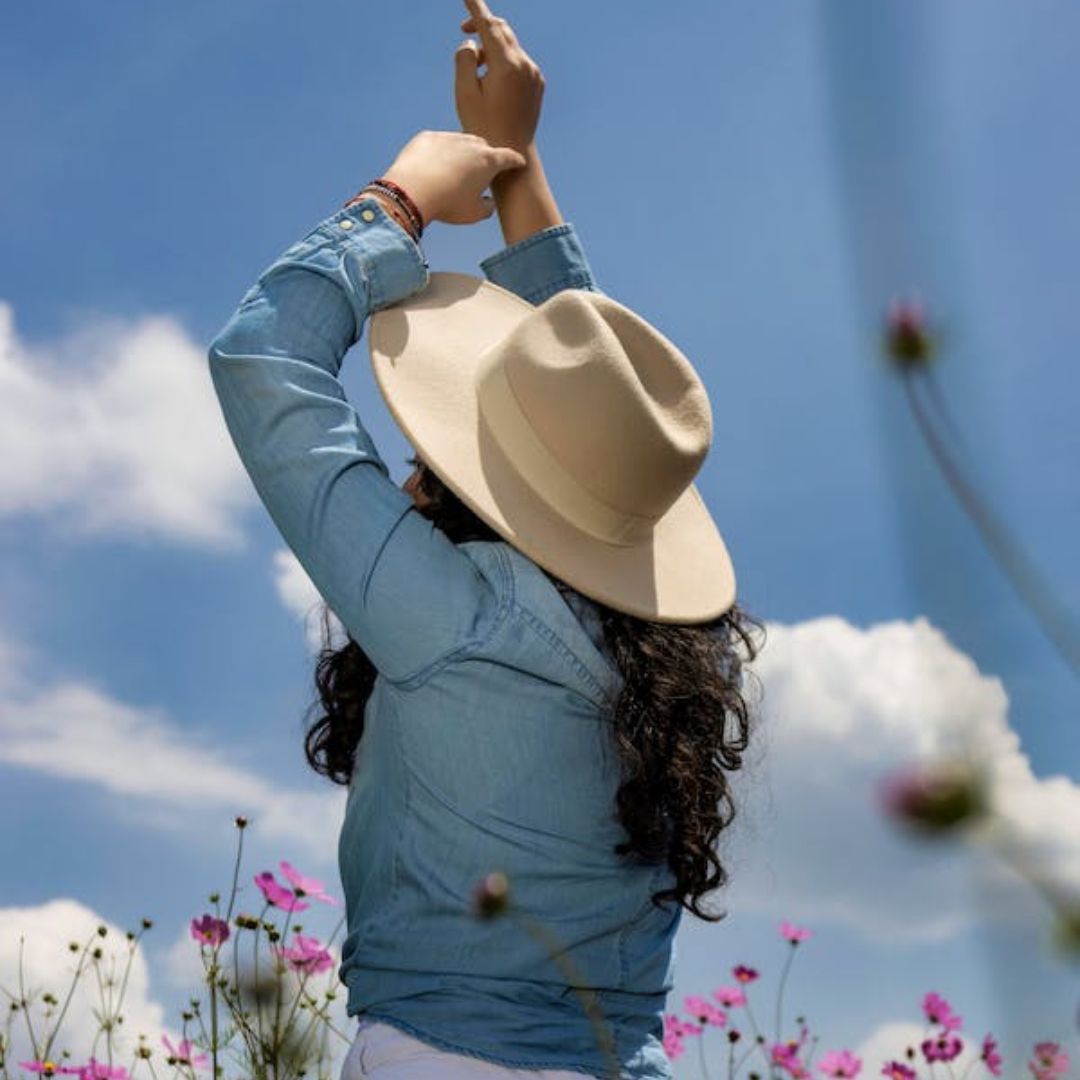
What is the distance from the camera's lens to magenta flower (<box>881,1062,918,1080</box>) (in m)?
3.94

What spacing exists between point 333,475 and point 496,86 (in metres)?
1.03

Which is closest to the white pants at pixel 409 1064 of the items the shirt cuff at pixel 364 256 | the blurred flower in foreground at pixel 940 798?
the shirt cuff at pixel 364 256

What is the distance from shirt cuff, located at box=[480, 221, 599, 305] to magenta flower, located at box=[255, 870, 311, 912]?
5.30 feet

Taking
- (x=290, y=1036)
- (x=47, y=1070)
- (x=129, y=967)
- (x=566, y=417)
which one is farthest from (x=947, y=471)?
(x=129, y=967)

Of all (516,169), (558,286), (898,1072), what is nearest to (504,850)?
(558,286)

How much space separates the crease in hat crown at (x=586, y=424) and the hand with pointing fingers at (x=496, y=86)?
0.61 m

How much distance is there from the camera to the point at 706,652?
2268 mm

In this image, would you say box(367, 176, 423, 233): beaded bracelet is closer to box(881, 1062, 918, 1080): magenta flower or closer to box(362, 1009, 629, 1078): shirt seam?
box(362, 1009, 629, 1078): shirt seam

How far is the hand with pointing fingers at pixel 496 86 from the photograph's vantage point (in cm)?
273

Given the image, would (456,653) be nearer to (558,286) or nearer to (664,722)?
(664,722)

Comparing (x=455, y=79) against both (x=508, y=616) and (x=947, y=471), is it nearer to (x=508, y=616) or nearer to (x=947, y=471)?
(x=508, y=616)

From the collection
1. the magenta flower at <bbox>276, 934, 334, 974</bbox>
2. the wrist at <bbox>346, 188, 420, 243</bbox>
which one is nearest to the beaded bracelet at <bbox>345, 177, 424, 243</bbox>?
the wrist at <bbox>346, 188, 420, 243</bbox>

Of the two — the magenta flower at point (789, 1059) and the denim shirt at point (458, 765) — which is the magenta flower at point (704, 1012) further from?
the denim shirt at point (458, 765)

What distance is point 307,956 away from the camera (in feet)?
12.0
